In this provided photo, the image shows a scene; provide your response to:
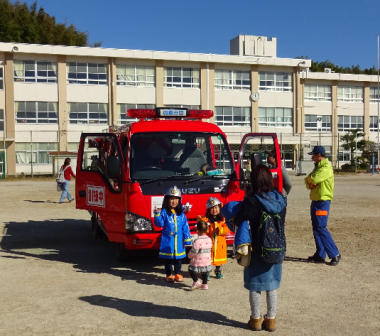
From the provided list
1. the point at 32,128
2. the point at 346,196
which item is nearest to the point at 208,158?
the point at 346,196

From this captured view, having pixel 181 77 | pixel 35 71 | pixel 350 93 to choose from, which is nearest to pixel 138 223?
pixel 35 71

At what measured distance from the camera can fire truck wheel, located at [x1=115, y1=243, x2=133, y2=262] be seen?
28.5 ft

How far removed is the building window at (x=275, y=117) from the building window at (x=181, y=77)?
715 cm

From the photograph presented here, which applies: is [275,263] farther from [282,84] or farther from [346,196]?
[282,84]

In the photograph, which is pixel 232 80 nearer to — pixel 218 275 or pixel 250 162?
pixel 250 162

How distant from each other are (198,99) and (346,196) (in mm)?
27022

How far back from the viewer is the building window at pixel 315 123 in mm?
52656

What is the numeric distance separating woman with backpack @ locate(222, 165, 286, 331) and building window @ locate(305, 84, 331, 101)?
1944 inches

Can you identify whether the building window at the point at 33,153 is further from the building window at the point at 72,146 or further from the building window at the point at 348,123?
the building window at the point at 348,123

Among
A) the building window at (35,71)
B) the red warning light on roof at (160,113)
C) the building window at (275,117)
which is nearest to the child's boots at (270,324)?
the red warning light on roof at (160,113)

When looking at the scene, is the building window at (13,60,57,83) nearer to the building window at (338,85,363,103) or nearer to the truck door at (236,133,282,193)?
the building window at (338,85,363,103)

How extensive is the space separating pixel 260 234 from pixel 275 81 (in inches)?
1807

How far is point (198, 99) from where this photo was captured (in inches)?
1844

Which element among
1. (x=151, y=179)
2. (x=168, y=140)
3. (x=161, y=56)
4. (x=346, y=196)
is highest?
(x=161, y=56)
